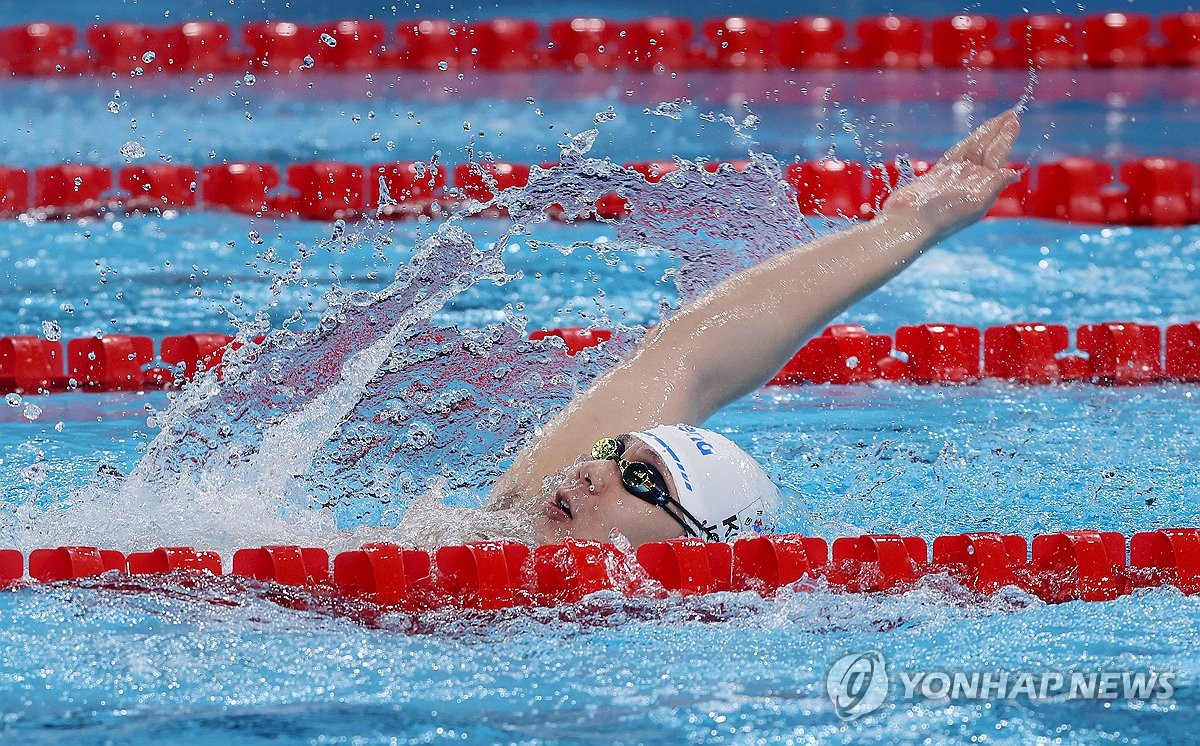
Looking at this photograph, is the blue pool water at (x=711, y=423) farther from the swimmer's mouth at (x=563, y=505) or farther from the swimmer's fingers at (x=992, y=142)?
the swimmer's fingers at (x=992, y=142)

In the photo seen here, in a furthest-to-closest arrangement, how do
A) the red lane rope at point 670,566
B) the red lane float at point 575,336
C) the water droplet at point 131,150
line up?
the water droplet at point 131,150 → the red lane float at point 575,336 → the red lane rope at point 670,566

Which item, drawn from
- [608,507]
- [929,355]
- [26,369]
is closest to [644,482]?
[608,507]

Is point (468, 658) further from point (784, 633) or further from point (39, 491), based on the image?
point (39, 491)

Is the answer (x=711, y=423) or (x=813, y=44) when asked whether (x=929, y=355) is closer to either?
(x=711, y=423)

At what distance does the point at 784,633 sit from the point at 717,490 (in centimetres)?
27

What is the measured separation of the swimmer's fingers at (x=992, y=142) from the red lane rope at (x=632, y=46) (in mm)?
5339

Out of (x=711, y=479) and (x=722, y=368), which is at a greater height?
(x=722, y=368)

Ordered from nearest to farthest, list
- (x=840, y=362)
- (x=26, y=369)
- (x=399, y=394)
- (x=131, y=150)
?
(x=399, y=394)
(x=26, y=369)
(x=840, y=362)
(x=131, y=150)

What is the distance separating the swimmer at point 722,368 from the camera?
2.55 metres

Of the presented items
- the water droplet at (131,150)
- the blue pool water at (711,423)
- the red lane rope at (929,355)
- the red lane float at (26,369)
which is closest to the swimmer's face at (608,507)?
the blue pool water at (711,423)

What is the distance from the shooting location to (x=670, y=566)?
249 centimetres

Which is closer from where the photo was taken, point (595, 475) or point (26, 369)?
point (595, 475)

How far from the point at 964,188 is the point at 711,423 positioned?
1381 mm

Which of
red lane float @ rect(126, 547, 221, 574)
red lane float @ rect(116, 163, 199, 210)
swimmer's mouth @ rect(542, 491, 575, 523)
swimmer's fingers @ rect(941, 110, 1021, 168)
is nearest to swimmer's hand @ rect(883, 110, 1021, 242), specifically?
swimmer's fingers @ rect(941, 110, 1021, 168)
